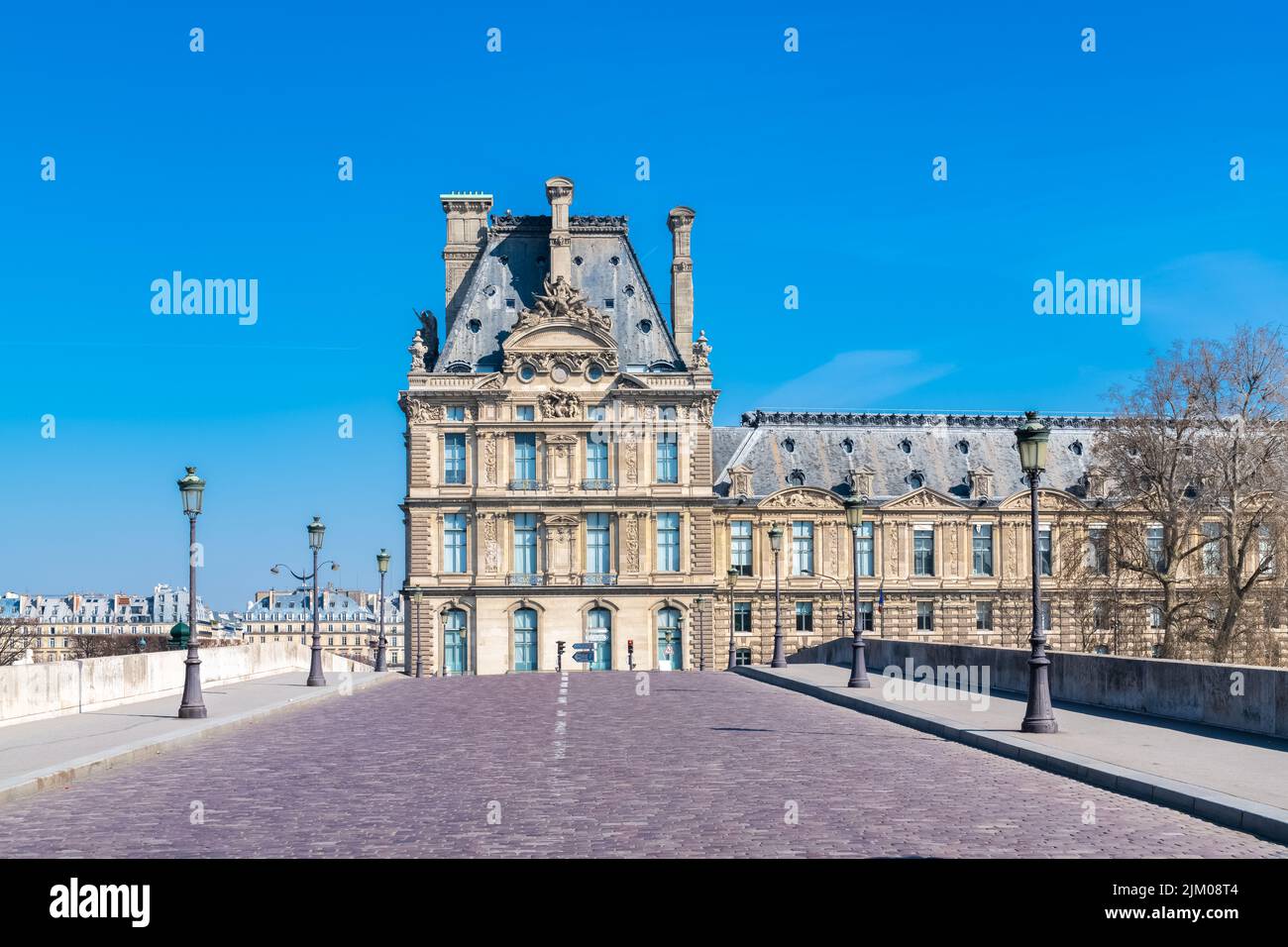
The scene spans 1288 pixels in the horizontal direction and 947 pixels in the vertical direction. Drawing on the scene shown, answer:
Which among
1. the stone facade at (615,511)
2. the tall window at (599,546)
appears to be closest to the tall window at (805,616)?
the stone facade at (615,511)

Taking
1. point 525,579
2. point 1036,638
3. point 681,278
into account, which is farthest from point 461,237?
point 1036,638

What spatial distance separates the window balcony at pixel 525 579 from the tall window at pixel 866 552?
56.6 ft

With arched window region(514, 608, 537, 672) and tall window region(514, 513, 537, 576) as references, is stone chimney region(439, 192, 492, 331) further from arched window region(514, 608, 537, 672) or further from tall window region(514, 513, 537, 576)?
arched window region(514, 608, 537, 672)

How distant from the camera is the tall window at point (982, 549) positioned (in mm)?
73500

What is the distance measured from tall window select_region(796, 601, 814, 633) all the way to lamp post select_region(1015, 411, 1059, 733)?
162 feet

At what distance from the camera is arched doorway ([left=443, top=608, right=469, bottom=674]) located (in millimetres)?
66062

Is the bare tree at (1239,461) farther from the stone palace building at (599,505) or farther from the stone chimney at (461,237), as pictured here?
the stone chimney at (461,237)

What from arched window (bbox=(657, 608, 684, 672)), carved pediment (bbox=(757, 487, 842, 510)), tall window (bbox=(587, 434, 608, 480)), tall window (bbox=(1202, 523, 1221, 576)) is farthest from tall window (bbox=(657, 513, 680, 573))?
tall window (bbox=(1202, 523, 1221, 576))

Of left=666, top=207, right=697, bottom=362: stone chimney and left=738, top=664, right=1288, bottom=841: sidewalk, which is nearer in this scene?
left=738, top=664, right=1288, bottom=841: sidewalk

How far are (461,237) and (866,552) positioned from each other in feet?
88.3

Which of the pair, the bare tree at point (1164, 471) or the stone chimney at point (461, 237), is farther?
the stone chimney at point (461, 237)

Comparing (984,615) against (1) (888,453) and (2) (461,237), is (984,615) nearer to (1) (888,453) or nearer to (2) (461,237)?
(1) (888,453)

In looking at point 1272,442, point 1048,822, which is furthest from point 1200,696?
point 1272,442

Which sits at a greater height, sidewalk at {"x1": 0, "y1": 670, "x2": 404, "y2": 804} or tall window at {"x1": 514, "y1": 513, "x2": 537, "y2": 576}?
tall window at {"x1": 514, "y1": 513, "x2": 537, "y2": 576}
